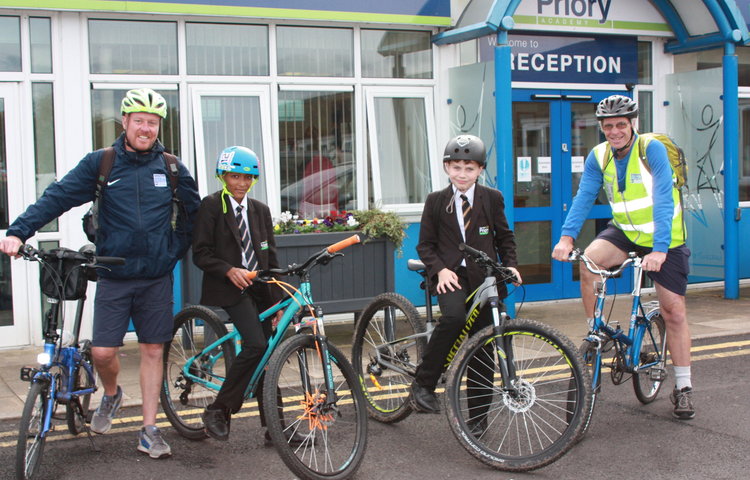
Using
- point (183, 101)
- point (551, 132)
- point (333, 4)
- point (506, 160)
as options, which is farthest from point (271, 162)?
point (551, 132)

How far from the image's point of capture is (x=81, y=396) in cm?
523

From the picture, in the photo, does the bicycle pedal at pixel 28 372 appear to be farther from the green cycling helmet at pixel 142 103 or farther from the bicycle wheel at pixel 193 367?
the green cycling helmet at pixel 142 103

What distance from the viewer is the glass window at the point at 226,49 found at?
29.1ft

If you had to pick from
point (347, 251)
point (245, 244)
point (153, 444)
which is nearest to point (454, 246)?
point (245, 244)

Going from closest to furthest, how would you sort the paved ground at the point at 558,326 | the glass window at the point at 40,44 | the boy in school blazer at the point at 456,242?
the boy in school blazer at the point at 456,242 < the paved ground at the point at 558,326 < the glass window at the point at 40,44

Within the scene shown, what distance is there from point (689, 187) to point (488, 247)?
22.9 ft

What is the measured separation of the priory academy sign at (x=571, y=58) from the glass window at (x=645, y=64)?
→ 0.10 meters

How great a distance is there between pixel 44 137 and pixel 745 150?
8784 mm

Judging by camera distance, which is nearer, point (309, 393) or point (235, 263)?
point (309, 393)

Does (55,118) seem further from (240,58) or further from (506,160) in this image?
(506,160)

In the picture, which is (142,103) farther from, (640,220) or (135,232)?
(640,220)

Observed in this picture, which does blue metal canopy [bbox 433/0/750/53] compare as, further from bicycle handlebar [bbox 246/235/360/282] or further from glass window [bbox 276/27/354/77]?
bicycle handlebar [bbox 246/235/360/282]

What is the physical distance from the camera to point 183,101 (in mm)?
8805

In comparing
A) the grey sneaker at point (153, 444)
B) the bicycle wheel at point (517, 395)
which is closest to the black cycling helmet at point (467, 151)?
the bicycle wheel at point (517, 395)
